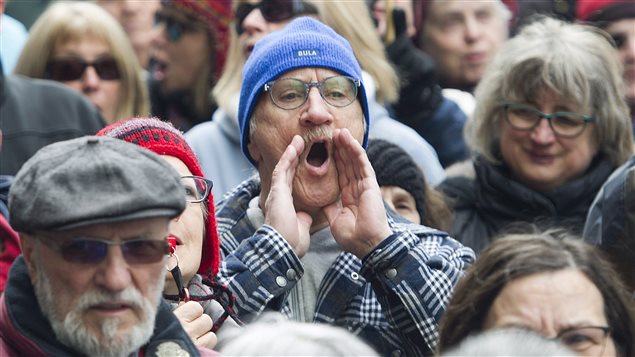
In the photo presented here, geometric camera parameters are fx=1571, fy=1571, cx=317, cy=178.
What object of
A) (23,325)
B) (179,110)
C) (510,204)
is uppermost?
(23,325)

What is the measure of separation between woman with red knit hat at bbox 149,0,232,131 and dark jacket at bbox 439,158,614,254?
2110 millimetres

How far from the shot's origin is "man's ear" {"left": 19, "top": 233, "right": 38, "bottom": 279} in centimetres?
384

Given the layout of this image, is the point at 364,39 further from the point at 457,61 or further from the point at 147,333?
the point at 147,333

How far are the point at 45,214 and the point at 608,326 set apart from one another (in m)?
1.68

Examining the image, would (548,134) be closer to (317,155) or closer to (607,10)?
(317,155)

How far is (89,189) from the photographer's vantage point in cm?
371

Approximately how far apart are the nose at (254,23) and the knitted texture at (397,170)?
105 centimetres

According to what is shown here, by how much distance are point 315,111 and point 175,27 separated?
358 centimetres

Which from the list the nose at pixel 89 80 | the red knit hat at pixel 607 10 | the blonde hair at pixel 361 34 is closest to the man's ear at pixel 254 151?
the blonde hair at pixel 361 34

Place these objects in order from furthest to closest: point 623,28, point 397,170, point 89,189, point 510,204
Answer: point 623,28, point 510,204, point 397,170, point 89,189

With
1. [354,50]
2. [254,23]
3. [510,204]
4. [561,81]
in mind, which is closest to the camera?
[561,81]

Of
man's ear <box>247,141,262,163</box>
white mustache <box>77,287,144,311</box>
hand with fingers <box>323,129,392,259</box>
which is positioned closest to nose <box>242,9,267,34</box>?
man's ear <box>247,141,262,163</box>

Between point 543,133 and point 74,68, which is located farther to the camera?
point 74,68

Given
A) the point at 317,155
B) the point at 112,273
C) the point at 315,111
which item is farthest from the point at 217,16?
the point at 112,273
